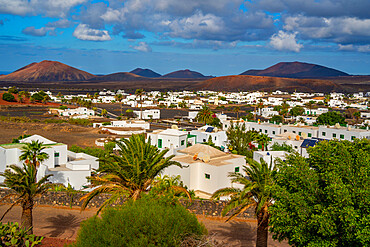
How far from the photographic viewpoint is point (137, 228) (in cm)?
1017

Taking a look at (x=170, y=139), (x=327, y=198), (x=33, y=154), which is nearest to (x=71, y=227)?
(x=33, y=154)

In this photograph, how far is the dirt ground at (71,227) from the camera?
1594 cm

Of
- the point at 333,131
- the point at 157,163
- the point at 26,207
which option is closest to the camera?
the point at 26,207

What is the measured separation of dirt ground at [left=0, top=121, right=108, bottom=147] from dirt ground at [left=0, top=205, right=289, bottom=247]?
1179 inches

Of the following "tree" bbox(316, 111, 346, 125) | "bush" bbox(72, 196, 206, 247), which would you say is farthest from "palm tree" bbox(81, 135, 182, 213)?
"tree" bbox(316, 111, 346, 125)

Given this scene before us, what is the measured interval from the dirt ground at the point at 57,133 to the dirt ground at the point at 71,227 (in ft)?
98.3

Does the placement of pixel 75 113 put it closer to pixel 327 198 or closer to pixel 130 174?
pixel 130 174

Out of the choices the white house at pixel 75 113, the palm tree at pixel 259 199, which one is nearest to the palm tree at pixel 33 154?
the palm tree at pixel 259 199

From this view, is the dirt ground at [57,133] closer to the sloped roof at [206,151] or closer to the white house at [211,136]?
the white house at [211,136]

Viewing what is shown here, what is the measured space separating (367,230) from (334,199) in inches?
42.8

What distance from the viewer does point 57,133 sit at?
6038 cm

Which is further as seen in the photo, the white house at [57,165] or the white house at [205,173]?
the white house at [57,165]

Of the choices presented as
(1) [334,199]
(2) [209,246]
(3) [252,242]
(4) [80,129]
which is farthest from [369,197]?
(4) [80,129]

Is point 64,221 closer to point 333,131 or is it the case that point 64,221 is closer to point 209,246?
point 209,246
